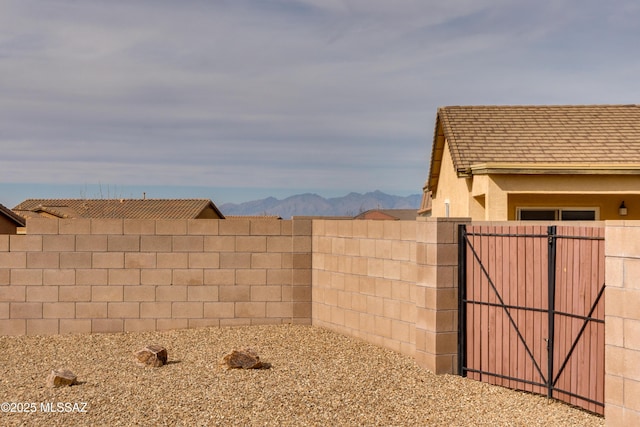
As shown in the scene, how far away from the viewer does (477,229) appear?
371 inches

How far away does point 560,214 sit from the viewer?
15.6 meters

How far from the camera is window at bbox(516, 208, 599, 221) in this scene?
51.0 feet

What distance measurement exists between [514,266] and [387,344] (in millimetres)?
3083

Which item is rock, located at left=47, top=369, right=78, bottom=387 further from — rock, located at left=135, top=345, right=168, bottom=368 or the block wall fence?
the block wall fence

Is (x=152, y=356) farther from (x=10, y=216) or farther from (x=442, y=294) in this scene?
(x=10, y=216)

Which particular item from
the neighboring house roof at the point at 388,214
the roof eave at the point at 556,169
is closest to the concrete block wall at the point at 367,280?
the roof eave at the point at 556,169

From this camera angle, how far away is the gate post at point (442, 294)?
9547 millimetres

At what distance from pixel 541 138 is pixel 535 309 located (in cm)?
962

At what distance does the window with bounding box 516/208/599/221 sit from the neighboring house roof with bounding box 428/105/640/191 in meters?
1.21

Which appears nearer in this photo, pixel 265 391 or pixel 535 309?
pixel 265 391

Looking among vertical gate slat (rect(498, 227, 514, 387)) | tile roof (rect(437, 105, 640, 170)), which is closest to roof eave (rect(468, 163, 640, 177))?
tile roof (rect(437, 105, 640, 170))

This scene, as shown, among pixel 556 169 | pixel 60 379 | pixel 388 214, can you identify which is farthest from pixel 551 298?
pixel 388 214

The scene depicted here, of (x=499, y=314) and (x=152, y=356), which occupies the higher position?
(x=499, y=314)

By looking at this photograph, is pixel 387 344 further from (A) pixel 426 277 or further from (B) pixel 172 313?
(B) pixel 172 313
